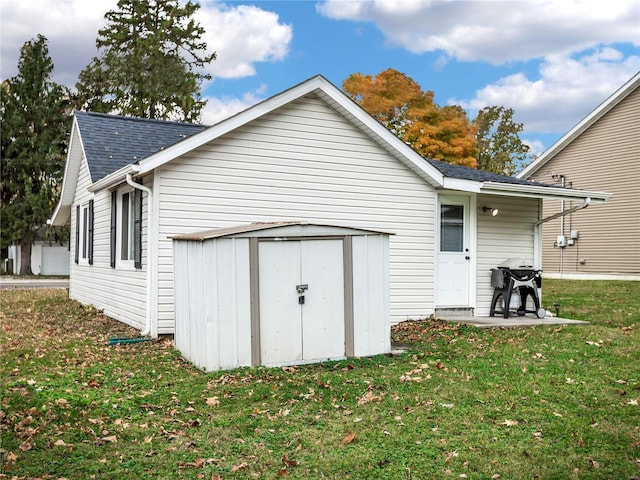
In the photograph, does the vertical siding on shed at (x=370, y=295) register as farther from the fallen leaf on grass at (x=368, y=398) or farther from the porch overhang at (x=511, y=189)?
the porch overhang at (x=511, y=189)

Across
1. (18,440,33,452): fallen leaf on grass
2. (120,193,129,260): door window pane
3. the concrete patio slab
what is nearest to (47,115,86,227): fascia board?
(120,193,129,260): door window pane

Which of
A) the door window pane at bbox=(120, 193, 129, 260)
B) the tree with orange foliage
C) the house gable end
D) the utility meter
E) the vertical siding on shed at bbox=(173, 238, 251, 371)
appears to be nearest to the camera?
the vertical siding on shed at bbox=(173, 238, 251, 371)

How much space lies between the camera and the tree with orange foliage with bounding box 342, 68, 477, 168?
91.6 feet

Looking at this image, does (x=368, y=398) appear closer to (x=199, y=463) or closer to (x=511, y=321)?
(x=199, y=463)

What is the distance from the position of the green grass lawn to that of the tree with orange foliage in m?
19.9

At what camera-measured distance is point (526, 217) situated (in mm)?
12336

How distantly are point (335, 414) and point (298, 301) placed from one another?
7.09 ft

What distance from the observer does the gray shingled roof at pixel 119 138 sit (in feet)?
40.9

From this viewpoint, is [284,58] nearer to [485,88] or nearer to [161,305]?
[161,305]

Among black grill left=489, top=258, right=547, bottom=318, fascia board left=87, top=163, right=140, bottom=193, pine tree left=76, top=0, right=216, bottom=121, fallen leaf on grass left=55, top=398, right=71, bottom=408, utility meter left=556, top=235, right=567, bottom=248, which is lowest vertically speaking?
fallen leaf on grass left=55, top=398, right=71, bottom=408

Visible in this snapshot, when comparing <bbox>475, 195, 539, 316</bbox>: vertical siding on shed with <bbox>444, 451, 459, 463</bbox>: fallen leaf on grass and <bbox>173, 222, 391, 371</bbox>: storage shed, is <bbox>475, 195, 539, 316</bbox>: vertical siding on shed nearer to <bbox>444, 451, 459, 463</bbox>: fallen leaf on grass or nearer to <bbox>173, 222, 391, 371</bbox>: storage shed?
Answer: <bbox>173, 222, 391, 371</bbox>: storage shed

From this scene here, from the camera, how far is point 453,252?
460 inches

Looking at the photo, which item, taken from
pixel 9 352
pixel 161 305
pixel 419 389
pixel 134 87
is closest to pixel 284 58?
pixel 161 305

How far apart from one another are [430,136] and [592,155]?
323 inches
